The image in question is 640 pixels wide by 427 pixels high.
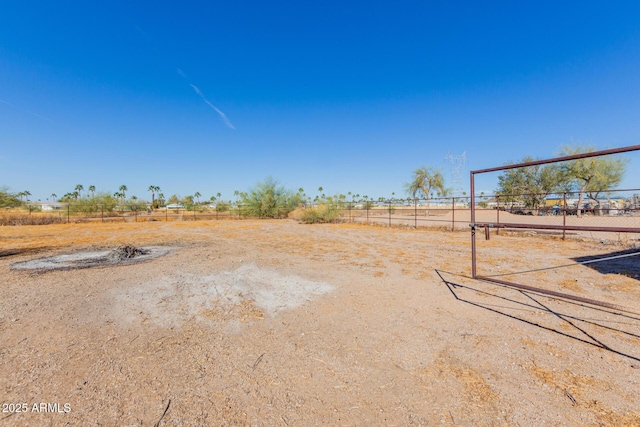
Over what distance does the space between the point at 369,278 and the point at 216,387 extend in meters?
3.80

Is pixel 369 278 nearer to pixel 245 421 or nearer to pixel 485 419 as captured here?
pixel 485 419

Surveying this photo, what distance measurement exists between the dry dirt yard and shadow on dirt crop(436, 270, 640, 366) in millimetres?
27

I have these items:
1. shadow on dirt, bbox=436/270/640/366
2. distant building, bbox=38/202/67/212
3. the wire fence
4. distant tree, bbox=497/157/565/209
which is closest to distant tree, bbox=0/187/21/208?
the wire fence

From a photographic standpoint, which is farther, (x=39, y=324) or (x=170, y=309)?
(x=170, y=309)

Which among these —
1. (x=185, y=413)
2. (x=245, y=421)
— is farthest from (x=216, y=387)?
(x=245, y=421)

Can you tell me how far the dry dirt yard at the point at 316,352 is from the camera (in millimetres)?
1956

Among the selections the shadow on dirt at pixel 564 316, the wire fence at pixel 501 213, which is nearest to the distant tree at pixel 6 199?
the wire fence at pixel 501 213

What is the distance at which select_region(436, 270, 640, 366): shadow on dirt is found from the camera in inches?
113

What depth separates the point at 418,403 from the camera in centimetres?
203

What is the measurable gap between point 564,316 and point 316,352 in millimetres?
3564

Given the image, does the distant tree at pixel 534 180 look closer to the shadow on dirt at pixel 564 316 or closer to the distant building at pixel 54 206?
the shadow on dirt at pixel 564 316

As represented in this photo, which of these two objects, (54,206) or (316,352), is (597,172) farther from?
(54,206)

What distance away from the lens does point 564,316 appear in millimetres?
3525

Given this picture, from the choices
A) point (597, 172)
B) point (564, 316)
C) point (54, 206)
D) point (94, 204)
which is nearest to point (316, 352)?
point (564, 316)
